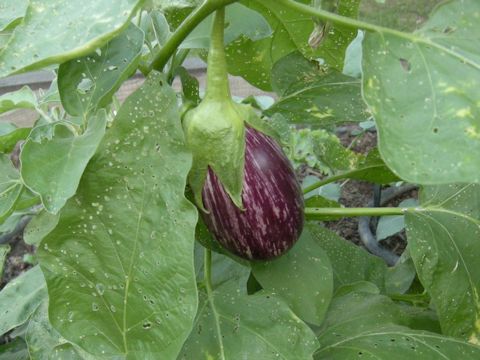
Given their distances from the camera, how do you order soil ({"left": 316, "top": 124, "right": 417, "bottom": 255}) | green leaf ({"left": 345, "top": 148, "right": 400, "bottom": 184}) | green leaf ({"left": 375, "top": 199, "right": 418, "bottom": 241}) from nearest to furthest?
green leaf ({"left": 345, "top": 148, "right": 400, "bottom": 184}) → green leaf ({"left": 375, "top": 199, "right": 418, "bottom": 241}) → soil ({"left": 316, "top": 124, "right": 417, "bottom": 255})

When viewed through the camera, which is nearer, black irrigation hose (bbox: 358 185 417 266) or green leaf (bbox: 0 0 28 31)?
green leaf (bbox: 0 0 28 31)

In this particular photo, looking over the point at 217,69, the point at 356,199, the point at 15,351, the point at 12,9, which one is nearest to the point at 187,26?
the point at 217,69

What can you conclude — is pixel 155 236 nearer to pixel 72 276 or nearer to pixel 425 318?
pixel 72 276

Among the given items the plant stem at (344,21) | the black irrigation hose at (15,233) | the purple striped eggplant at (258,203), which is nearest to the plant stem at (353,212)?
the purple striped eggplant at (258,203)

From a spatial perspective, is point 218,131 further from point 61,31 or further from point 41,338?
point 41,338

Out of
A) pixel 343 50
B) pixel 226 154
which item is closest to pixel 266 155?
pixel 226 154

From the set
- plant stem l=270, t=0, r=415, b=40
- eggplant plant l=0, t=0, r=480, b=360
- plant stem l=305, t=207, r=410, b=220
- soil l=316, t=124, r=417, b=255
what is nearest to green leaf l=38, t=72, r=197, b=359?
eggplant plant l=0, t=0, r=480, b=360

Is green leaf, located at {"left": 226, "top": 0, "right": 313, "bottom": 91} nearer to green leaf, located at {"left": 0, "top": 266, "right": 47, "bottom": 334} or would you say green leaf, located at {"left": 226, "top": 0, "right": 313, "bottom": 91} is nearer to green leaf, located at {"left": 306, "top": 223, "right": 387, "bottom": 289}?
green leaf, located at {"left": 306, "top": 223, "right": 387, "bottom": 289}

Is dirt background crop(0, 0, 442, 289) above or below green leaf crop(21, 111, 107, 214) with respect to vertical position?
below
